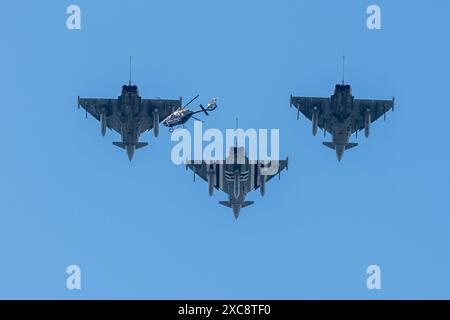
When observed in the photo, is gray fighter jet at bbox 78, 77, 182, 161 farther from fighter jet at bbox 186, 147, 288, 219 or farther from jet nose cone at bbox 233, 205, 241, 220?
jet nose cone at bbox 233, 205, 241, 220

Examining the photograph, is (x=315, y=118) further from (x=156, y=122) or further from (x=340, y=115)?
(x=156, y=122)

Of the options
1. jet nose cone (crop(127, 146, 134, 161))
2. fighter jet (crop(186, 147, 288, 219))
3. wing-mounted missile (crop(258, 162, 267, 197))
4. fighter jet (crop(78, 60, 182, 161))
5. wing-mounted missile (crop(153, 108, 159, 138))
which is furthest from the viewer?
wing-mounted missile (crop(258, 162, 267, 197))

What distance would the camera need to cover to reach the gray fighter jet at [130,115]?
114 metres

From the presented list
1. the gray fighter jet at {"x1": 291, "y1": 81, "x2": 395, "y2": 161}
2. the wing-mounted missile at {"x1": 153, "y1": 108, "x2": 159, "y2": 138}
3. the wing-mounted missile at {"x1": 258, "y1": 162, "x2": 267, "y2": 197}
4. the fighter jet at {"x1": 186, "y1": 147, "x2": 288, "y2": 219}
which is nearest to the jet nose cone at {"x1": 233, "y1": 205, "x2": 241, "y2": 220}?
the fighter jet at {"x1": 186, "y1": 147, "x2": 288, "y2": 219}

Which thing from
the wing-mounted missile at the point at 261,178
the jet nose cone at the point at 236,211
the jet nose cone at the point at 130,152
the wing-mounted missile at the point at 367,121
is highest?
the wing-mounted missile at the point at 367,121

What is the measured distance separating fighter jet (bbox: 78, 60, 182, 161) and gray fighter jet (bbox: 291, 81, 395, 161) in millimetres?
12604

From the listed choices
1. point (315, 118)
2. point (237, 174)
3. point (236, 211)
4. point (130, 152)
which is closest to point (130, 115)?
point (130, 152)

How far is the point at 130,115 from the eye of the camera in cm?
11350

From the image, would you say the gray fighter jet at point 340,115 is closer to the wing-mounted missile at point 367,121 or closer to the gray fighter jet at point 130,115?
the wing-mounted missile at point 367,121

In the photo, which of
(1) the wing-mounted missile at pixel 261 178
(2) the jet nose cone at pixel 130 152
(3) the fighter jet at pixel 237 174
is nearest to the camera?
(2) the jet nose cone at pixel 130 152

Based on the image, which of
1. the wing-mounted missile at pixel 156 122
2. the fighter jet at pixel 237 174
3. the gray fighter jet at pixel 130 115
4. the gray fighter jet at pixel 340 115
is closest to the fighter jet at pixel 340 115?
the gray fighter jet at pixel 340 115

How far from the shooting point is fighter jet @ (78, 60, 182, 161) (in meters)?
114

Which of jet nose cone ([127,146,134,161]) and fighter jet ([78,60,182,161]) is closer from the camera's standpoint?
fighter jet ([78,60,182,161])
